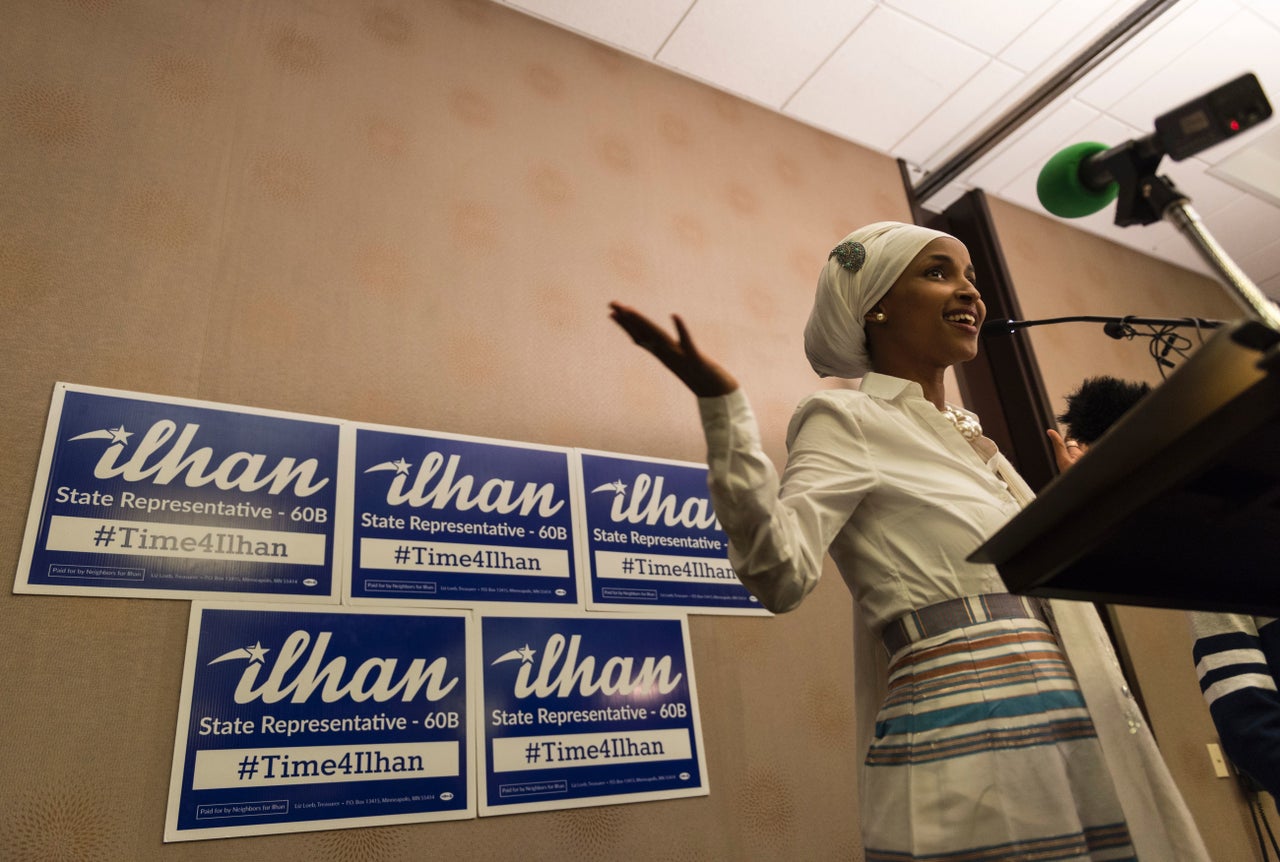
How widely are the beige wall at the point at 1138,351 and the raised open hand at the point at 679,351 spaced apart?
2531 millimetres

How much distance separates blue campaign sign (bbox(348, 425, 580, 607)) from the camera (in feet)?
6.00

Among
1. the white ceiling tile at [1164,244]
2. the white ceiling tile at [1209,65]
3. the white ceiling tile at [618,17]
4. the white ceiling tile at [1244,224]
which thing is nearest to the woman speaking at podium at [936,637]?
the white ceiling tile at [618,17]

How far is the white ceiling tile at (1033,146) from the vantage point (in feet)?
→ 11.2

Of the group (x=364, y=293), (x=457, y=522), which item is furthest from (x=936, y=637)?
(x=364, y=293)

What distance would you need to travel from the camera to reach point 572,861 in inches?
69.0

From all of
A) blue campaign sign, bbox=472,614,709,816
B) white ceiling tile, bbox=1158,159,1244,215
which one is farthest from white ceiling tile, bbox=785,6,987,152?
blue campaign sign, bbox=472,614,709,816

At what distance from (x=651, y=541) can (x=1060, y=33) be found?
7.28 ft

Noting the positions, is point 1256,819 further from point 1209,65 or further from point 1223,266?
point 1223,266

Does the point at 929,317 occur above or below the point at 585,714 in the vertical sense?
above

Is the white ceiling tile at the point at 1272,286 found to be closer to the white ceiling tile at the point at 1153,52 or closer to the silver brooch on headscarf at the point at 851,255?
the white ceiling tile at the point at 1153,52

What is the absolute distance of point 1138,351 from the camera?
12.7ft

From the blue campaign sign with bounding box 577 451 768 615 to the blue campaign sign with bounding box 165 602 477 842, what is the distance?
395 mm

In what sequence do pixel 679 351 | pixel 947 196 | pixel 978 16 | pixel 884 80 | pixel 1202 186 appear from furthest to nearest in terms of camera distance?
pixel 1202 186
pixel 947 196
pixel 884 80
pixel 978 16
pixel 679 351

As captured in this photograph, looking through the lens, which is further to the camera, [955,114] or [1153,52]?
[955,114]
